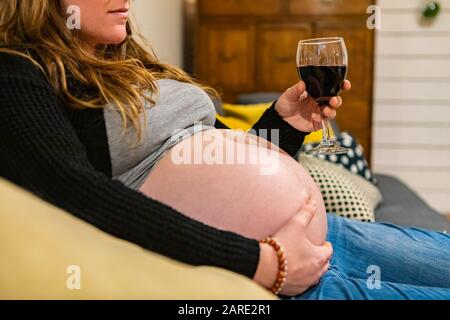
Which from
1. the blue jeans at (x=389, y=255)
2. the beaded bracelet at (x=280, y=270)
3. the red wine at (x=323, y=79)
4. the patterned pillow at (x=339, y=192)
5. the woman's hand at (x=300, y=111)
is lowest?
the patterned pillow at (x=339, y=192)

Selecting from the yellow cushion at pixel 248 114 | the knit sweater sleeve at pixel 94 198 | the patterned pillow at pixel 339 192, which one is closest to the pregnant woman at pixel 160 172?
the knit sweater sleeve at pixel 94 198

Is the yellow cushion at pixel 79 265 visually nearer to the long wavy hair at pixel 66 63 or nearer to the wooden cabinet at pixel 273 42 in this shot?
the long wavy hair at pixel 66 63

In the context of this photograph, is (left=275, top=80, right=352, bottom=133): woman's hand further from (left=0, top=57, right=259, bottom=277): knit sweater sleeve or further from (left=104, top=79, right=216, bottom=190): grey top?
(left=0, top=57, right=259, bottom=277): knit sweater sleeve

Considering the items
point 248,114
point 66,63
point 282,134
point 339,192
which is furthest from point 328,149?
point 248,114

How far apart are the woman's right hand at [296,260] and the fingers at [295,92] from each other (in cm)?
41

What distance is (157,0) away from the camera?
3.09 metres

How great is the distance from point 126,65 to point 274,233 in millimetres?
A: 423

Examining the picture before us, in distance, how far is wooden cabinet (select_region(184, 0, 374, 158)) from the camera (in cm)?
372

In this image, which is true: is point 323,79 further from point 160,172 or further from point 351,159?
point 351,159

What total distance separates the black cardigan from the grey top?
0.13 meters

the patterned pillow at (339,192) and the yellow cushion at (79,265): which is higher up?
the yellow cushion at (79,265)

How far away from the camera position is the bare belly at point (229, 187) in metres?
1.00

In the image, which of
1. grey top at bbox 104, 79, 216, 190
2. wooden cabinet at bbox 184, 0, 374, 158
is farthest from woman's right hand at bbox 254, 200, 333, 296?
wooden cabinet at bbox 184, 0, 374, 158
